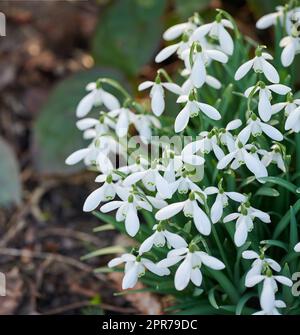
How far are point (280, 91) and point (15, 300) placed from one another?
976 mm

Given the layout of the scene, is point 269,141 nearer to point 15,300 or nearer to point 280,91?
point 280,91

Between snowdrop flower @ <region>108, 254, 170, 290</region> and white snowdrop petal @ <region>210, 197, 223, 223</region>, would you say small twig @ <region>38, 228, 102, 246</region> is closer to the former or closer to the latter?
snowdrop flower @ <region>108, 254, 170, 290</region>

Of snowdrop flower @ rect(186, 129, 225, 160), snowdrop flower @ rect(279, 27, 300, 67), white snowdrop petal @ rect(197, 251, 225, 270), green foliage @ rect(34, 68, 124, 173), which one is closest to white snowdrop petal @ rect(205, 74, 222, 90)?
snowdrop flower @ rect(279, 27, 300, 67)

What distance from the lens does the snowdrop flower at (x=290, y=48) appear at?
1635 millimetres

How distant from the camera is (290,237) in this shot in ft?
4.98

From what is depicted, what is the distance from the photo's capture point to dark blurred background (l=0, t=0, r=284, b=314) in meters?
2.02

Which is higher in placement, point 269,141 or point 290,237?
point 269,141

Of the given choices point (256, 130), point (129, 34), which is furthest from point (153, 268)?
point (129, 34)

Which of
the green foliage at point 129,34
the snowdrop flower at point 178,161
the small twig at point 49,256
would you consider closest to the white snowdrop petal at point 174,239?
the snowdrop flower at point 178,161

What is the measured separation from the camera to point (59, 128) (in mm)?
2275

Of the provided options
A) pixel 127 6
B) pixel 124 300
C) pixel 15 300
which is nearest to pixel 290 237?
pixel 124 300

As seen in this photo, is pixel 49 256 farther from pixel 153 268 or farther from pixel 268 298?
pixel 268 298

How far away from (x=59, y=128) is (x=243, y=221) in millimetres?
1003

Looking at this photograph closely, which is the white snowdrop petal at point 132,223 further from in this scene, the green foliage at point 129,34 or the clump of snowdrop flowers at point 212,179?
the green foliage at point 129,34
